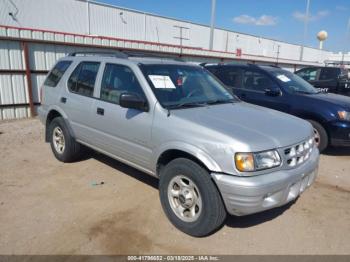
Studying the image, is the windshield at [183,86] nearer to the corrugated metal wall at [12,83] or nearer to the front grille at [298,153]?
the front grille at [298,153]

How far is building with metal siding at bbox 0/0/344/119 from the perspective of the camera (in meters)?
8.52

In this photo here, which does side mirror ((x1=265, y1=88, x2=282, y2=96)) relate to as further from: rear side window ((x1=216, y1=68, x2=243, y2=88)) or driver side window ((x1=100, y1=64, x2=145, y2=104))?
driver side window ((x1=100, y1=64, x2=145, y2=104))

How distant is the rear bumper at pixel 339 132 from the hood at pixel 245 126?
8.36ft

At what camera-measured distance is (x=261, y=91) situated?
6691 mm

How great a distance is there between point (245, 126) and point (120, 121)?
1579 mm

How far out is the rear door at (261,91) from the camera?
6.36 m

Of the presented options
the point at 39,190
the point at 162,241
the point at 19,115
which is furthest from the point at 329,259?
the point at 19,115

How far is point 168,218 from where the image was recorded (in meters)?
3.37

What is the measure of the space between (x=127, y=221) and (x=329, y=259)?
2117 millimetres

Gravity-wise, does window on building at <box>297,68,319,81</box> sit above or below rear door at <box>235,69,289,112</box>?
above

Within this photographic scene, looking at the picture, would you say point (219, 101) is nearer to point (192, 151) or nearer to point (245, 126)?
point (245, 126)

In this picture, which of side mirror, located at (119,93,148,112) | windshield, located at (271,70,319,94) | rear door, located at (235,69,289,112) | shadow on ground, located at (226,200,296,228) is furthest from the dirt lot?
windshield, located at (271,70,319,94)

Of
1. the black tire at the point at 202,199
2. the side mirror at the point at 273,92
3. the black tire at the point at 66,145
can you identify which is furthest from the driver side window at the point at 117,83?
the side mirror at the point at 273,92

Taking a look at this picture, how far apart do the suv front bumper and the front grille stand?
119 mm
